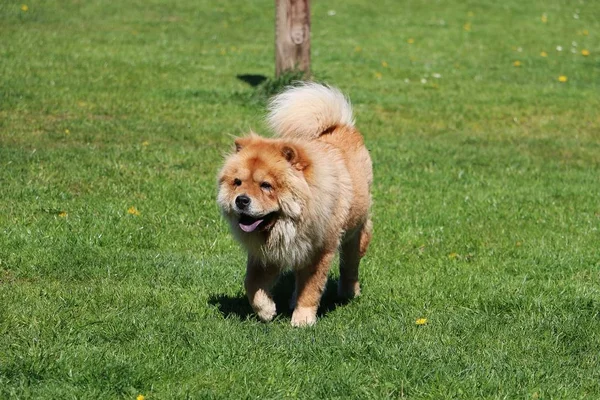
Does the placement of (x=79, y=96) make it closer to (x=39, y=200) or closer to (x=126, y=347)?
(x=39, y=200)

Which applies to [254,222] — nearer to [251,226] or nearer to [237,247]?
[251,226]

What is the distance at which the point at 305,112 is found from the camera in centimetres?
708

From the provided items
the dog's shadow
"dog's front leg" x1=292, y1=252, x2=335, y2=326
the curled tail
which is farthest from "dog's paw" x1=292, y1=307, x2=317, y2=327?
the curled tail

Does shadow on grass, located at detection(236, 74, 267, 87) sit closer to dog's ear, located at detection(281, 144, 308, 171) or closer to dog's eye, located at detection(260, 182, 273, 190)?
dog's ear, located at detection(281, 144, 308, 171)

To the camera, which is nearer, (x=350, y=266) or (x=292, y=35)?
(x=350, y=266)

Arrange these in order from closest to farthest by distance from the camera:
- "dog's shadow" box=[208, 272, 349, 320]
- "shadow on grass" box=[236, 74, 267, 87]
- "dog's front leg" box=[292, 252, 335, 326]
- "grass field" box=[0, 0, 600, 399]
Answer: "grass field" box=[0, 0, 600, 399]
"dog's front leg" box=[292, 252, 335, 326]
"dog's shadow" box=[208, 272, 349, 320]
"shadow on grass" box=[236, 74, 267, 87]

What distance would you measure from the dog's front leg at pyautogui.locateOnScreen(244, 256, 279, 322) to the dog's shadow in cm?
14

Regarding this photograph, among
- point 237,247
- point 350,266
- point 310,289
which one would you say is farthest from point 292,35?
point 310,289

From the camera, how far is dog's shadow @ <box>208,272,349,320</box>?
21.2ft

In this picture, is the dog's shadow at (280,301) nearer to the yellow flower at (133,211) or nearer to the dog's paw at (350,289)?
the dog's paw at (350,289)

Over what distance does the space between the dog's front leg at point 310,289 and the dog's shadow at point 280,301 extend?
1.17 feet

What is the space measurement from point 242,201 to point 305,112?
5.36ft

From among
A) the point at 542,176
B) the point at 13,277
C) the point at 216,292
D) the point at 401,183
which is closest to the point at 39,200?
the point at 13,277

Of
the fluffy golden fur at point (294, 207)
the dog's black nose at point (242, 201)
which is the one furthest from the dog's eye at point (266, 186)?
the dog's black nose at point (242, 201)
